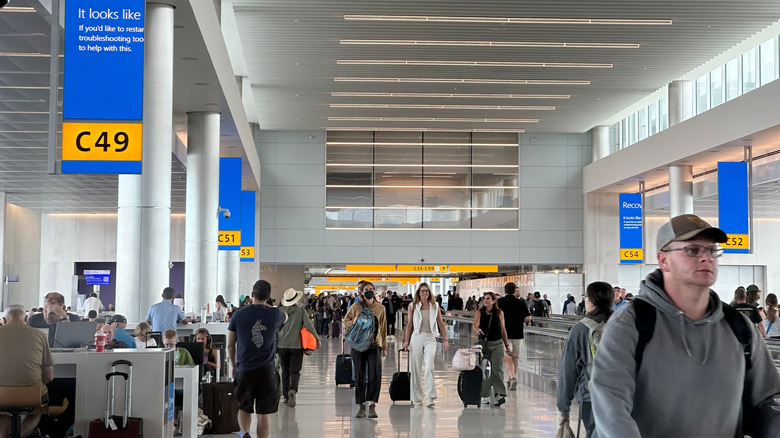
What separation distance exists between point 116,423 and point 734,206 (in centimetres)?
1853

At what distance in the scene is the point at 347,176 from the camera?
129 feet

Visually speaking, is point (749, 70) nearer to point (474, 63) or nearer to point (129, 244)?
point (474, 63)

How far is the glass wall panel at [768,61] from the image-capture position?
1031 inches

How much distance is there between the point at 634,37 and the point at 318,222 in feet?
56.8

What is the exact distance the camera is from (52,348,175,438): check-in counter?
24.9 feet

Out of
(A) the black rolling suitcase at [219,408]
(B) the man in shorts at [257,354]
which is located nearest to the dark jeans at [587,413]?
(B) the man in shorts at [257,354]

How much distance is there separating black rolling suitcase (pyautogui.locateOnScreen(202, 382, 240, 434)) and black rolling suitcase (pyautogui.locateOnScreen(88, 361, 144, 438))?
2.75 m

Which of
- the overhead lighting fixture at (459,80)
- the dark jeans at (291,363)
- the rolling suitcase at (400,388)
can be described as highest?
the overhead lighting fixture at (459,80)

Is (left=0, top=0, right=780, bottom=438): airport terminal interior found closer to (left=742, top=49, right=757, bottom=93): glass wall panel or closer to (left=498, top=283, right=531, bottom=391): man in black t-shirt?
(left=742, top=49, right=757, bottom=93): glass wall panel

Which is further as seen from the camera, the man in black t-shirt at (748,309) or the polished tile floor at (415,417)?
the man in black t-shirt at (748,309)

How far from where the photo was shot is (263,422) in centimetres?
893

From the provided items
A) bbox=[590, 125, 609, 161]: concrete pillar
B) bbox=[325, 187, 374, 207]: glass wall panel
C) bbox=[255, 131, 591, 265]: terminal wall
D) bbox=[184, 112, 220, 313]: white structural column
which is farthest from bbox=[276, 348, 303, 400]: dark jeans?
bbox=[590, 125, 609, 161]: concrete pillar

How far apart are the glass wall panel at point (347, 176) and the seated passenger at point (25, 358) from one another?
3154 centimetres

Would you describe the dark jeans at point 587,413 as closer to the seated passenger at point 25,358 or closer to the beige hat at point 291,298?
the seated passenger at point 25,358
